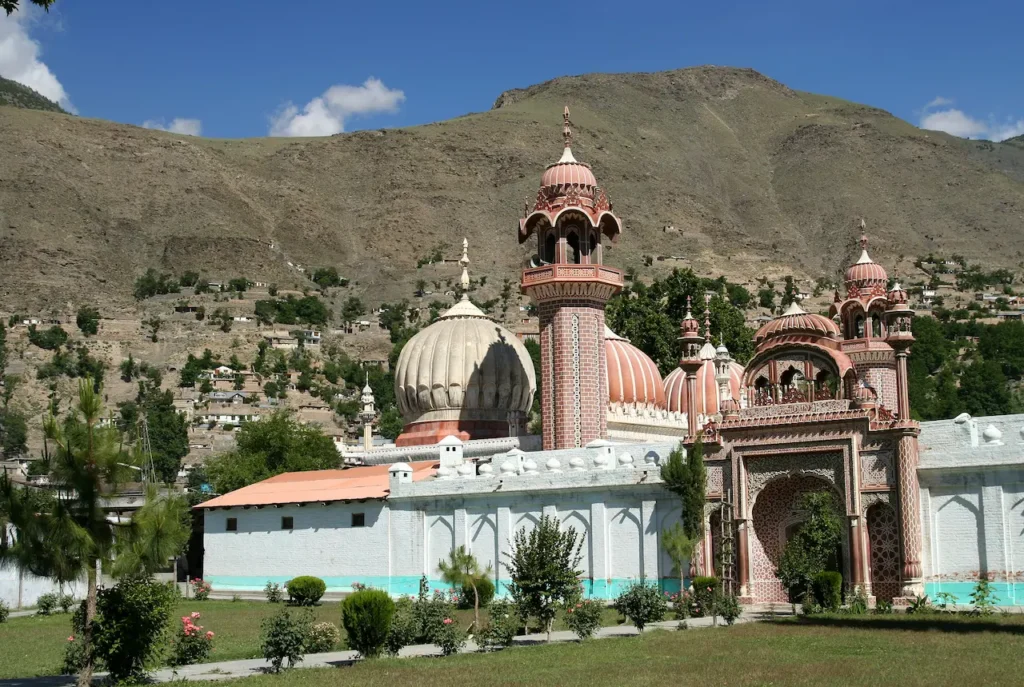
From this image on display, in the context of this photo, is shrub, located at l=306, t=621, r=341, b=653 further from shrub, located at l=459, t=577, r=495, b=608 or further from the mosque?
the mosque

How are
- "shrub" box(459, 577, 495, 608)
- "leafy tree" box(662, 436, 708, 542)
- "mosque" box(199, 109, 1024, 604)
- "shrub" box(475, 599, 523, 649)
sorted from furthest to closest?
"shrub" box(459, 577, 495, 608) → "leafy tree" box(662, 436, 708, 542) → "mosque" box(199, 109, 1024, 604) → "shrub" box(475, 599, 523, 649)

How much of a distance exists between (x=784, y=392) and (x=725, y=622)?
7.96 metres

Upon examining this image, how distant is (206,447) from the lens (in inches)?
4916

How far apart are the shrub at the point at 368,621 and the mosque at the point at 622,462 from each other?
1224 centimetres

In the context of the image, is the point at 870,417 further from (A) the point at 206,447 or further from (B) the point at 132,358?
(B) the point at 132,358

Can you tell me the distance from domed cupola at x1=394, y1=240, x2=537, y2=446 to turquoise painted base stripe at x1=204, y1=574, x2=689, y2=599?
28.7ft

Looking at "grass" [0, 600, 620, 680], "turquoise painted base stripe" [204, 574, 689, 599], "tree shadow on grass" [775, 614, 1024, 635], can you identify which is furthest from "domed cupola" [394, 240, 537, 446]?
"tree shadow on grass" [775, 614, 1024, 635]

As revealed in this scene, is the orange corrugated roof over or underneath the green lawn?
over

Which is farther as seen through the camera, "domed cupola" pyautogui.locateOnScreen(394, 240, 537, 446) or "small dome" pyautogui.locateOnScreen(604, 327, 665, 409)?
"domed cupola" pyautogui.locateOnScreen(394, 240, 537, 446)

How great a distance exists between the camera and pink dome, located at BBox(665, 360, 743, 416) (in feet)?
164

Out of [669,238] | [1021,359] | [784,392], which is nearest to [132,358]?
[669,238]

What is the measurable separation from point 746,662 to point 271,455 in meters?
50.7

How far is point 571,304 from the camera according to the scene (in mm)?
44438

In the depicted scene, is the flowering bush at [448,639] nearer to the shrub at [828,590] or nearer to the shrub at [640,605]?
the shrub at [640,605]
